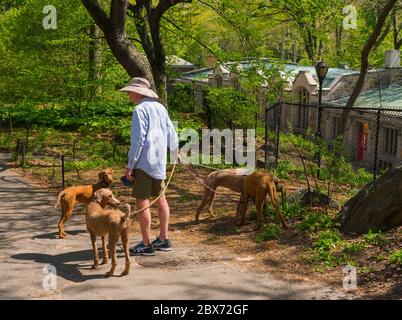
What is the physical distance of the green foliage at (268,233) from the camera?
7.16 m

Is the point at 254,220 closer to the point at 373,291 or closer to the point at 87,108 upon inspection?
the point at 373,291

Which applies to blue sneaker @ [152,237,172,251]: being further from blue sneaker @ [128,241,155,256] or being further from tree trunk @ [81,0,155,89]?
tree trunk @ [81,0,155,89]

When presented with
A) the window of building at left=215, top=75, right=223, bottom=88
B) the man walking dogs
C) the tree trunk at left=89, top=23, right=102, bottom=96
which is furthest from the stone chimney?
the man walking dogs

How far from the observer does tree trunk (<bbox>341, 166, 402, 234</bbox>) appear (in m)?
6.69

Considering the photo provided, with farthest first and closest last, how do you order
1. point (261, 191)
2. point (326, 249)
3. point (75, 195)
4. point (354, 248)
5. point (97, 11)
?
point (97, 11)
point (75, 195)
point (261, 191)
point (326, 249)
point (354, 248)

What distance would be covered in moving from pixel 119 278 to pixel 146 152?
1508 millimetres

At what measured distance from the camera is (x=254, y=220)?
26.4 ft

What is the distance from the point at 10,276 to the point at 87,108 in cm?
1341

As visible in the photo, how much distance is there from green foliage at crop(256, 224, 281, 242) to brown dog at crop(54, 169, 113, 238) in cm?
214

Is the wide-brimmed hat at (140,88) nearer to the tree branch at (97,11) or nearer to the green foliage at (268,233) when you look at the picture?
the green foliage at (268,233)

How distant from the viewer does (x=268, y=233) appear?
726cm

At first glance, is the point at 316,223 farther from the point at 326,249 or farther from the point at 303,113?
the point at 303,113

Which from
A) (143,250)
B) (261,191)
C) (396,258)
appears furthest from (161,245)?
(396,258)
